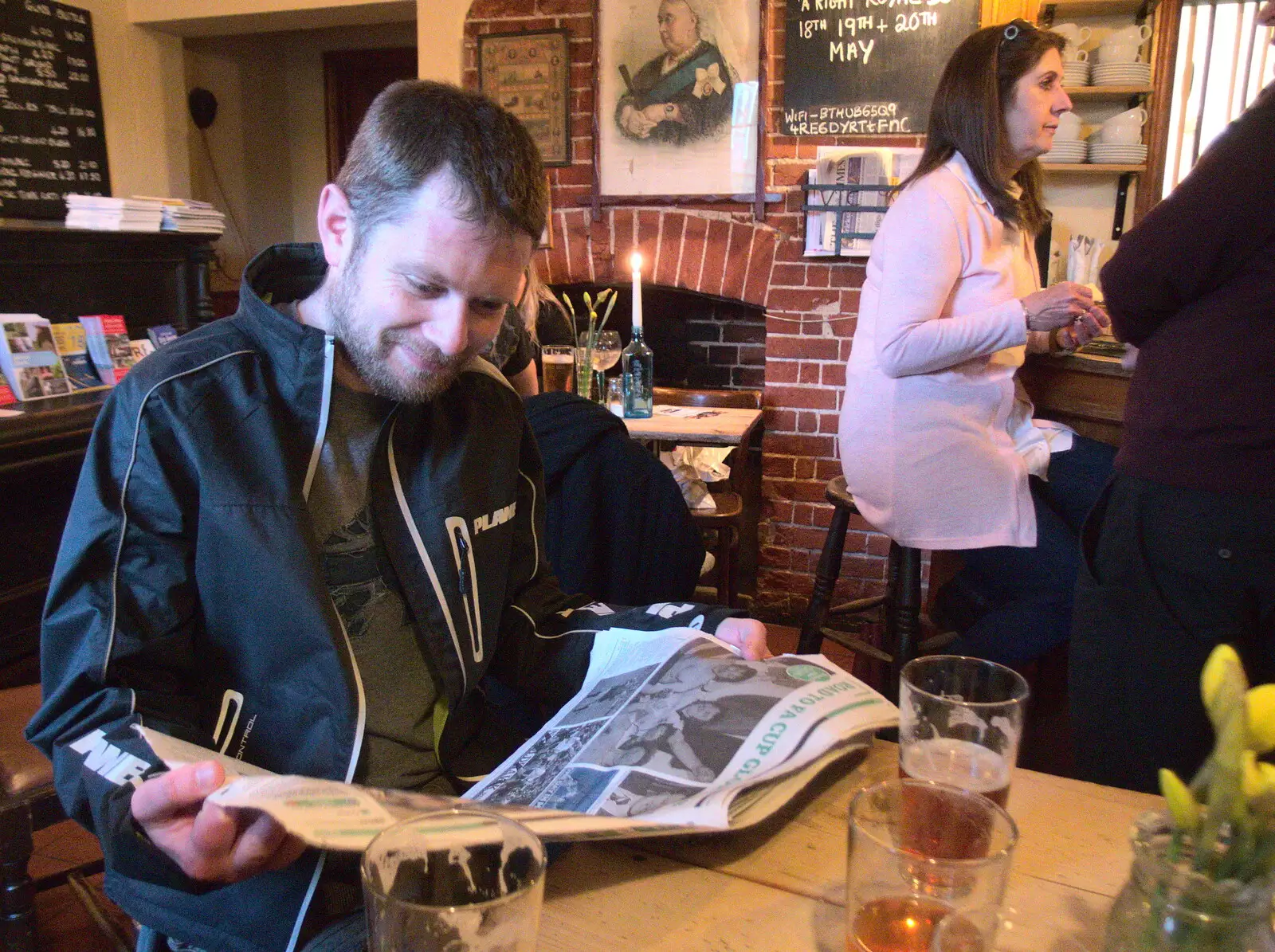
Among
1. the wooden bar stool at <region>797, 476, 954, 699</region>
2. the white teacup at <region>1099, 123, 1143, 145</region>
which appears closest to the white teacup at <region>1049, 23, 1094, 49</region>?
the white teacup at <region>1099, 123, 1143, 145</region>

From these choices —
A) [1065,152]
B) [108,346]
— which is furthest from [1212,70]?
[108,346]

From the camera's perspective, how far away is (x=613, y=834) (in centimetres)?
58

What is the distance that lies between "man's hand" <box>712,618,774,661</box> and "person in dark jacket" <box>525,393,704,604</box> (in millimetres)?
732

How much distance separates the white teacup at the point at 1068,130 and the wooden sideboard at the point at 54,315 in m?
2.79

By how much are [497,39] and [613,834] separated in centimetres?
299

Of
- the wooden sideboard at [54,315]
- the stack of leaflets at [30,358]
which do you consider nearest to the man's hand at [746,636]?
the wooden sideboard at [54,315]

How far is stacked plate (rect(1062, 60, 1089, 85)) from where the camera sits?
293cm

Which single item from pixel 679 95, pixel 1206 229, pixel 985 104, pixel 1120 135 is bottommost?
pixel 1206 229

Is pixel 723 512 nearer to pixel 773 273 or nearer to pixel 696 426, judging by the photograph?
pixel 696 426

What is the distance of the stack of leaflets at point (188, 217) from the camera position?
292 cm

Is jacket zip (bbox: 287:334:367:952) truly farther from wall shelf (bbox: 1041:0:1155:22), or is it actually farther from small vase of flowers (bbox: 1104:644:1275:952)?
wall shelf (bbox: 1041:0:1155:22)

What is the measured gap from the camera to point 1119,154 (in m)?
2.95

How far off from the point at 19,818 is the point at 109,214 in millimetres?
2082

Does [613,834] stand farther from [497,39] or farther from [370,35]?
[370,35]
